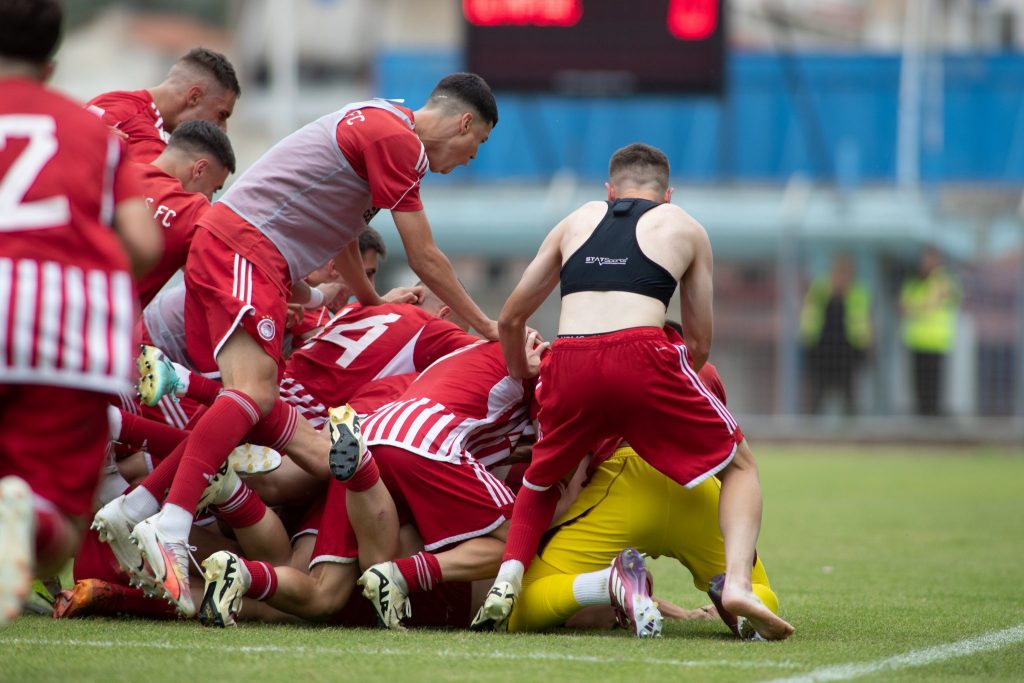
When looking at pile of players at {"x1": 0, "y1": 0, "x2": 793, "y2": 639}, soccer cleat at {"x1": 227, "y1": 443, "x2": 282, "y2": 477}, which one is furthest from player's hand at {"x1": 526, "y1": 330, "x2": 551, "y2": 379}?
soccer cleat at {"x1": 227, "y1": 443, "x2": 282, "y2": 477}

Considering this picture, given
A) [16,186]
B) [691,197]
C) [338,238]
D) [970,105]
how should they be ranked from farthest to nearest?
[970,105]
[691,197]
[338,238]
[16,186]

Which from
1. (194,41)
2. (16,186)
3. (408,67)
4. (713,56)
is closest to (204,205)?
(16,186)

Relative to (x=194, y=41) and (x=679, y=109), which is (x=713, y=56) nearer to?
(x=679, y=109)

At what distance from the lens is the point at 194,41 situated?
40.8 m

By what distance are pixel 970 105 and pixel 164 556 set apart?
19.0 meters

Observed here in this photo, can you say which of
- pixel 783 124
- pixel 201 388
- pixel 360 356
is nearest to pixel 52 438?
pixel 201 388

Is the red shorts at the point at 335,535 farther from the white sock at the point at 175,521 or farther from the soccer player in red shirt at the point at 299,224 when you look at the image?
the white sock at the point at 175,521

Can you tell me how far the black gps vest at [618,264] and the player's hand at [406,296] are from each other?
156cm

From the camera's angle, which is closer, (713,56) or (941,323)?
(713,56)

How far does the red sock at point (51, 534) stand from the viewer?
3.36 m

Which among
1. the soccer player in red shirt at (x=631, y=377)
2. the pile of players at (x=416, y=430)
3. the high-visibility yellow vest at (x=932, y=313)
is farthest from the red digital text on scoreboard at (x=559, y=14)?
the soccer player in red shirt at (x=631, y=377)

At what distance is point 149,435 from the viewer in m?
5.77

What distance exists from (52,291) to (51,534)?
1.91ft

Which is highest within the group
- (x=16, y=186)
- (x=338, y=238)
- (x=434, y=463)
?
(x=16, y=186)
